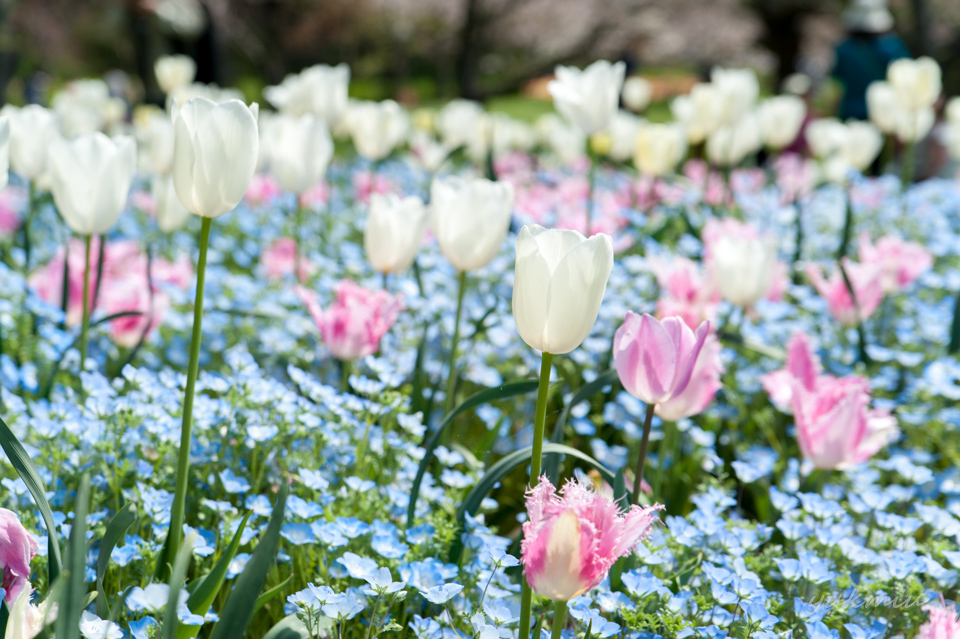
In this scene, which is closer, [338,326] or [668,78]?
[338,326]

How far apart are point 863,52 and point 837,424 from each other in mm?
6360

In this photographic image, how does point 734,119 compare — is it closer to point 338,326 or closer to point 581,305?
point 338,326

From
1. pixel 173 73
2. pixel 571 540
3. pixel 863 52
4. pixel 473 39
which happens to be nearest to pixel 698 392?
pixel 571 540

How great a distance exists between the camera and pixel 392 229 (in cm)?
196

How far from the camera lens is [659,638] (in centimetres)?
120

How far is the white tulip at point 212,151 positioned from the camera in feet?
3.83

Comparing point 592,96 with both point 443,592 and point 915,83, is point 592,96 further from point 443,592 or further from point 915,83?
point 915,83

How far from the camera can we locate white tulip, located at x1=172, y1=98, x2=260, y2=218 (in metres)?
1.17

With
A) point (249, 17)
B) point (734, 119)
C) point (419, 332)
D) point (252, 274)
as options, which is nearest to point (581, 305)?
point (419, 332)

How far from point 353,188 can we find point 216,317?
10.1 ft

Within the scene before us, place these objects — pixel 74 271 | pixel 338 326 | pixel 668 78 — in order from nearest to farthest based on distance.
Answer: pixel 338 326 → pixel 74 271 → pixel 668 78

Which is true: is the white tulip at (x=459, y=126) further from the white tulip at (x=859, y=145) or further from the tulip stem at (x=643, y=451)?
the tulip stem at (x=643, y=451)

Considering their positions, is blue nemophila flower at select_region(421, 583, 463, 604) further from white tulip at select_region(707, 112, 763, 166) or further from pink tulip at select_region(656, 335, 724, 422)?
white tulip at select_region(707, 112, 763, 166)

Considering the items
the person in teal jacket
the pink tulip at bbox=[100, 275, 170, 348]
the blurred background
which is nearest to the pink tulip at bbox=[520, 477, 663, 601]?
the pink tulip at bbox=[100, 275, 170, 348]
